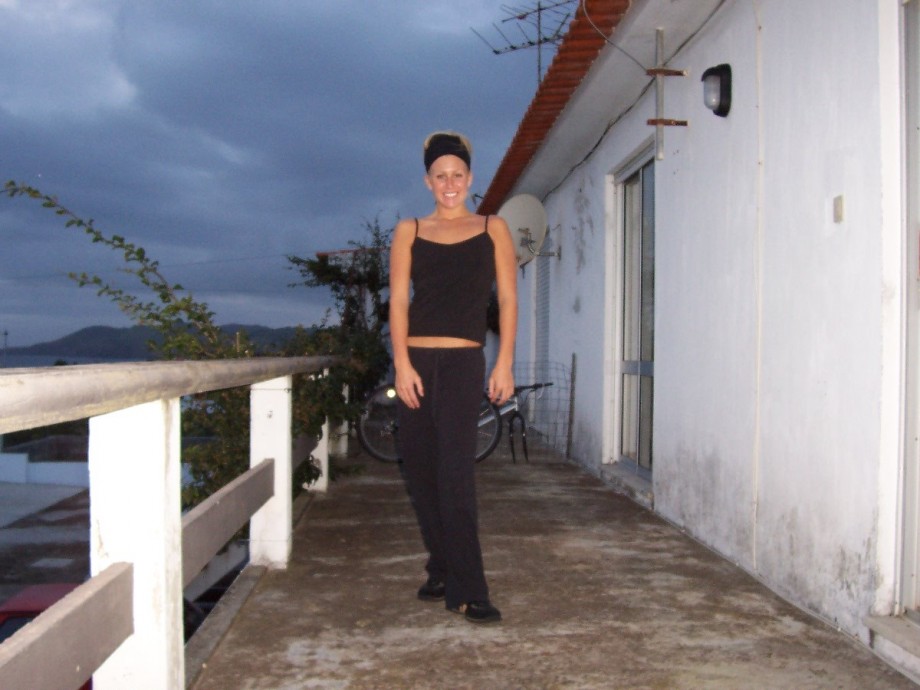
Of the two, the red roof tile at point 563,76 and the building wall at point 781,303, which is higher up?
the red roof tile at point 563,76

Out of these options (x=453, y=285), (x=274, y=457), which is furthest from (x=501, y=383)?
(x=274, y=457)

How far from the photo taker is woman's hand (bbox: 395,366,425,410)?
3.15 m

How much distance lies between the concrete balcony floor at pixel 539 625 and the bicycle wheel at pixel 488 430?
275 cm

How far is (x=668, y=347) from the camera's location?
17.0ft

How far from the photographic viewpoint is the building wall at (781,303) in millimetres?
2898

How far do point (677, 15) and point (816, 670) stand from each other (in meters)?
3.24

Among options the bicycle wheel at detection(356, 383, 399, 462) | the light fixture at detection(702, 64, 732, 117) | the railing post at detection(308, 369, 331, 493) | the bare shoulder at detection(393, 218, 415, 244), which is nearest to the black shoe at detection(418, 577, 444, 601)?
the bare shoulder at detection(393, 218, 415, 244)

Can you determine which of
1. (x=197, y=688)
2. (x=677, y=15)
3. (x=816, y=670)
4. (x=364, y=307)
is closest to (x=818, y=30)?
(x=677, y=15)

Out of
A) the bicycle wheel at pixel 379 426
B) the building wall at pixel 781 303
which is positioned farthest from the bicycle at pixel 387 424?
the building wall at pixel 781 303

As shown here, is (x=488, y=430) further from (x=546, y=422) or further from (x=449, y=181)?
(x=449, y=181)

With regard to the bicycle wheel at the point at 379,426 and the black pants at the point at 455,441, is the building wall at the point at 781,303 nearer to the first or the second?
the black pants at the point at 455,441

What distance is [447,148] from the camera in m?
3.24

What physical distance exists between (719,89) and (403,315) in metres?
2.01

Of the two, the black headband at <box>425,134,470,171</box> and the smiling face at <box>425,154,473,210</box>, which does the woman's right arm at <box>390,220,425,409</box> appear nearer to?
the smiling face at <box>425,154,473,210</box>
